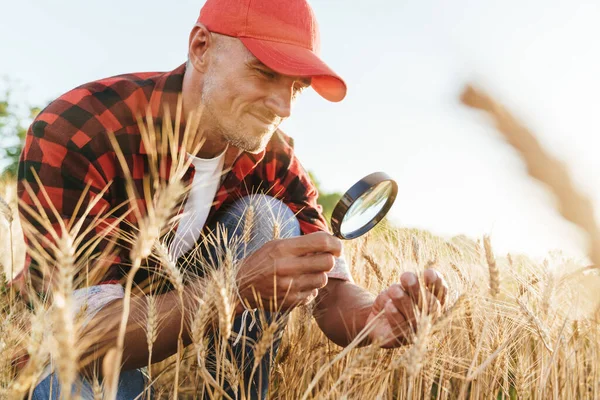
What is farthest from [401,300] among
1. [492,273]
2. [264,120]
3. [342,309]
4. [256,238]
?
[264,120]

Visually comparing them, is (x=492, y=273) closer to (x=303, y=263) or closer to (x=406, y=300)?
(x=406, y=300)

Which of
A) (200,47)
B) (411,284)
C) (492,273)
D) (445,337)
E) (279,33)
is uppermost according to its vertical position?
(279,33)

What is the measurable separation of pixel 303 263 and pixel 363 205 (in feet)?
1.66

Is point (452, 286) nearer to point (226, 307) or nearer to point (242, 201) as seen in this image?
point (242, 201)

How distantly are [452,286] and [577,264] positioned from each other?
41 cm

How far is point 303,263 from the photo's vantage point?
136cm

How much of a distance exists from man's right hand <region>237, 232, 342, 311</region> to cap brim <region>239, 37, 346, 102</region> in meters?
0.72

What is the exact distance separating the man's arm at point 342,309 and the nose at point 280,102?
25.4 inches

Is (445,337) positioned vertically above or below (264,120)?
below

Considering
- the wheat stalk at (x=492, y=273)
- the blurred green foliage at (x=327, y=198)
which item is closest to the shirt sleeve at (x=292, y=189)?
the wheat stalk at (x=492, y=273)

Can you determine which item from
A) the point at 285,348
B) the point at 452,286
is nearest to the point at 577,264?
the point at 452,286

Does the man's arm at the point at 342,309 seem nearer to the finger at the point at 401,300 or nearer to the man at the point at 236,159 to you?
the man at the point at 236,159

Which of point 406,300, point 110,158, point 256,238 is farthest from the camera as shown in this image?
point 256,238

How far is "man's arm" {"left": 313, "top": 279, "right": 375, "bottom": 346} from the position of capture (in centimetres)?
176
